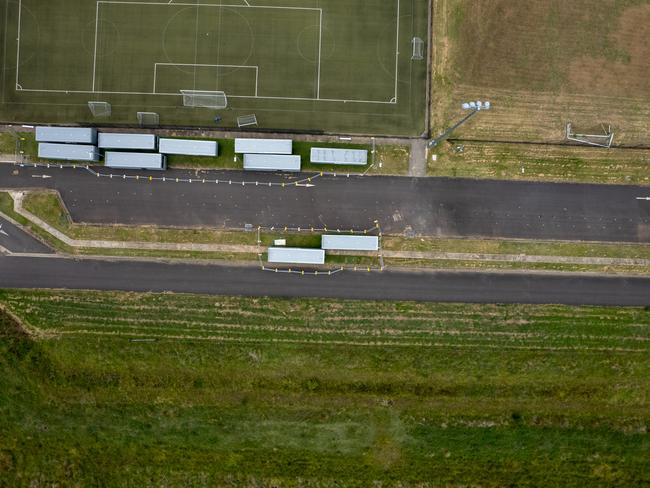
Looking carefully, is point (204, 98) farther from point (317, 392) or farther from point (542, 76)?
point (542, 76)

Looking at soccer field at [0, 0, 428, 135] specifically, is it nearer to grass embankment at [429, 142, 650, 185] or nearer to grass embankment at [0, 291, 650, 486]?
grass embankment at [429, 142, 650, 185]

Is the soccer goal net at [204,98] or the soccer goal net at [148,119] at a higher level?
the soccer goal net at [204,98]

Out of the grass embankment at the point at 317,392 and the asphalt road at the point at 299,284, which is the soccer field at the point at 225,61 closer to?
the asphalt road at the point at 299,284

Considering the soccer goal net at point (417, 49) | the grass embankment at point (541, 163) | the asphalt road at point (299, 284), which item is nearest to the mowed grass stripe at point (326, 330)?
the asphalt road at point (299, 284)

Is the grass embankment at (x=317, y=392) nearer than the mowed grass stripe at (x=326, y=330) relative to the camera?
Yes

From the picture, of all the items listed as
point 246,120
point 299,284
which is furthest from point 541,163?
point 246,120

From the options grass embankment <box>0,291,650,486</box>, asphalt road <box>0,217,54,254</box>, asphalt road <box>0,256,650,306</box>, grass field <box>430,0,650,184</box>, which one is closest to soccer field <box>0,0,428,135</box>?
grass field <box>430,0,650,184</box>

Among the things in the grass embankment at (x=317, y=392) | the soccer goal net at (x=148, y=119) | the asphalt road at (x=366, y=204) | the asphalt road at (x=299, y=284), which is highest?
the soccer goal net at (x=148, y=119)
